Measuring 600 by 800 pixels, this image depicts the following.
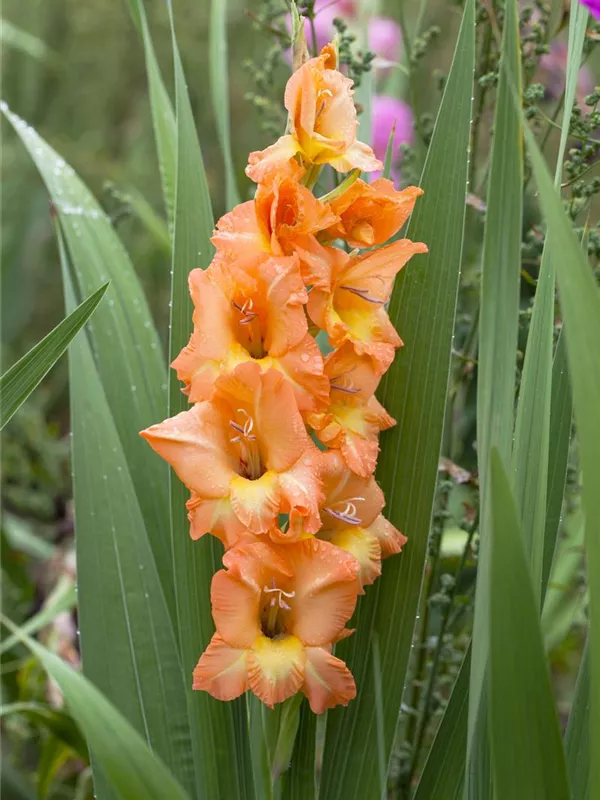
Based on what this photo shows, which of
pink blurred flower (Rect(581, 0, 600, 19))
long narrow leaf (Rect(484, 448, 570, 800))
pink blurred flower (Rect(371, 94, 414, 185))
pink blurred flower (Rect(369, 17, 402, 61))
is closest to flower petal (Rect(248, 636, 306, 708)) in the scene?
long narrow leaf (Rect(484, 448, 570, 800))

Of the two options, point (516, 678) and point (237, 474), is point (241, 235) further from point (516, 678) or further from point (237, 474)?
point (516, 678)

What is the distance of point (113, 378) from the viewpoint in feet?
2.13

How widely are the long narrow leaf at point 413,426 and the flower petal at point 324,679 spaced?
7 cm

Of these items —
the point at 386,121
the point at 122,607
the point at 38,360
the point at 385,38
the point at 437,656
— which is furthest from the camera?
the point at 385,38

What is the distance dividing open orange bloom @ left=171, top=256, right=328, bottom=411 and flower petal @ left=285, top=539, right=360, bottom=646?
7 cm

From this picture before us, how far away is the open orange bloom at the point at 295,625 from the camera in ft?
1.49

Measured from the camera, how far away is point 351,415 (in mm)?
490

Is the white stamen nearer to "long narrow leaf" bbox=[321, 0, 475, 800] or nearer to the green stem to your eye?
"long narrow leaf" bbox=[321, 0, 475, 800]

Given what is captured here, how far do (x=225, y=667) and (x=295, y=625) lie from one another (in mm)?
40

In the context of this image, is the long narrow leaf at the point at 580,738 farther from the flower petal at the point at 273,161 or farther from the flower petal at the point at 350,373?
the flower petal at the point at 273,161

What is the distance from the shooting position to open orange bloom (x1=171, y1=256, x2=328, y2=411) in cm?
45

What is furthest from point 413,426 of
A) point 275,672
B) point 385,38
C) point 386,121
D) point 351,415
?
point 385,38

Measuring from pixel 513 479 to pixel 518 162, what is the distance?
0.50 ft

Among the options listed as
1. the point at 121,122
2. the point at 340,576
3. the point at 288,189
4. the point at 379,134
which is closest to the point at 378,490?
the point at 340,576
